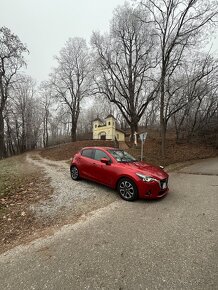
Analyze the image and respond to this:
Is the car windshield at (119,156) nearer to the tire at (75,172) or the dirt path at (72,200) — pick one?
the dirt path at (72,200)

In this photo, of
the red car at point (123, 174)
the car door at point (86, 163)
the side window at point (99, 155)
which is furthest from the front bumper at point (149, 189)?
the car door at point (86, 163)

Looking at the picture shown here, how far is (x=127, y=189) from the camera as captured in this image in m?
5.41

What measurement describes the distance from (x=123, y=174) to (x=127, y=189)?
19.3 inches

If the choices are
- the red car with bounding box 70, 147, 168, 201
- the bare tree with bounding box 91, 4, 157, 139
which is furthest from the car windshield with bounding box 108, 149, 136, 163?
the bare tree with bounding box 91, 4, 157, 139

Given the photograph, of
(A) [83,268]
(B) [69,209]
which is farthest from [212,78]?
(A) [83,268]

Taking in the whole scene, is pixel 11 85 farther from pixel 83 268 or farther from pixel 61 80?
pixel 83 268

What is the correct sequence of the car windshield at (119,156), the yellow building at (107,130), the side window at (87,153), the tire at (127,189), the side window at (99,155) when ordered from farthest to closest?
the yellow building at (107,130) < the side window at (87,153) < the side window at (99,155) < the car windshield at (119,156) < the tire at (127,189)

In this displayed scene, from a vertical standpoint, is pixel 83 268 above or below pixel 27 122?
below

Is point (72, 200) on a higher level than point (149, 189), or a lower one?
lower

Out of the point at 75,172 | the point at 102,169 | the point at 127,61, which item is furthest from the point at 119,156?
the point at 127,61

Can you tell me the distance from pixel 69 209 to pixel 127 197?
5.95 feet

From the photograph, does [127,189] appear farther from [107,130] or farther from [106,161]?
[107,130]

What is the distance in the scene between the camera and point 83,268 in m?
2.63

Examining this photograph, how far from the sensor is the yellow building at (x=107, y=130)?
33625 millimetres
